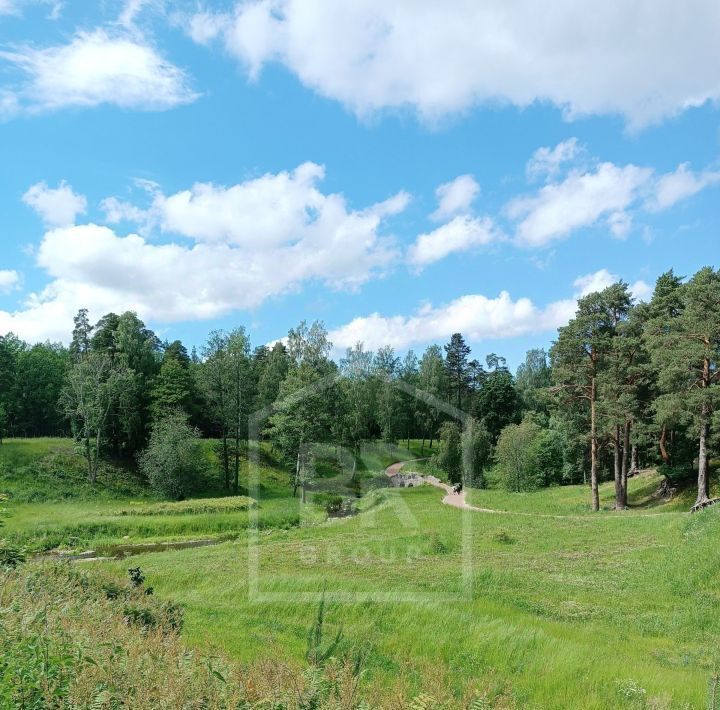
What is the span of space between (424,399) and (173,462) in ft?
87.3

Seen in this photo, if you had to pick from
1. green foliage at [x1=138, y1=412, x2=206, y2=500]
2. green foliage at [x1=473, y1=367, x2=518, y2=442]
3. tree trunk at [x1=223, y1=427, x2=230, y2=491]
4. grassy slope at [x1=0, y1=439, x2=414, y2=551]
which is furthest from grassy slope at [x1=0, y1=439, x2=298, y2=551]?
green foliage at [x1=473, y1=367, x2=518, y2=442]

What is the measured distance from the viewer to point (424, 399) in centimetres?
5928

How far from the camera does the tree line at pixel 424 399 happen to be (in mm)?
32500

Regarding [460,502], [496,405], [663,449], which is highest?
[496,405]

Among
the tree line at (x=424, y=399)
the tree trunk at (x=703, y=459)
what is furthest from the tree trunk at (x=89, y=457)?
the tree trunk at (x=703, y=459)

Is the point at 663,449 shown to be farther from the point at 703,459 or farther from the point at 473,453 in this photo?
the point at 473,453

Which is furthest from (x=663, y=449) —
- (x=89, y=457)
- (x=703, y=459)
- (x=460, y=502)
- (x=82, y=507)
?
(x=89, y=457)

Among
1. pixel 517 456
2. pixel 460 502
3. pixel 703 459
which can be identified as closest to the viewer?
pixel 703 459

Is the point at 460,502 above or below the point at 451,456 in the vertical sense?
below

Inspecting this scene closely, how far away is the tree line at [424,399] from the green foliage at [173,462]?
310 millimetres

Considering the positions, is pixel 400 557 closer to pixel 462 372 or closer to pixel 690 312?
pixel 690 312

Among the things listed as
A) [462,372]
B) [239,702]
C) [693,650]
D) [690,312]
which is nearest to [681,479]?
[690,312]

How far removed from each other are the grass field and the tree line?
905cm

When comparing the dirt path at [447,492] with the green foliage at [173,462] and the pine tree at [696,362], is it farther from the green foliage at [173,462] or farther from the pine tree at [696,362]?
the green foliage at [173,462]
